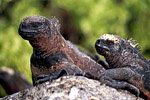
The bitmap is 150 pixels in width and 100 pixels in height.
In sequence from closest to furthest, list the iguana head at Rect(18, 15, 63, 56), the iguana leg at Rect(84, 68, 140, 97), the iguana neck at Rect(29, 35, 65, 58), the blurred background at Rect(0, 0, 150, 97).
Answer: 1. the iguana leg at Rect(84, 68, 140, 97)
2. the iguana head at Rect(18, 15, 63, 56)
3. the iguana neck at Rect(29, 35, 65, 58)
4. the blurred background at Rect(0, 0, 150, 97)

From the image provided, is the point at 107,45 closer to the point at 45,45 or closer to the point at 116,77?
the point at 116,77

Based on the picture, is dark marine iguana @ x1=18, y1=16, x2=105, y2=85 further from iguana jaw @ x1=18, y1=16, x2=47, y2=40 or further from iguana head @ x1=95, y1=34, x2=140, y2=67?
iguana head @ x1=95, y1=34, x2=140, y2=67

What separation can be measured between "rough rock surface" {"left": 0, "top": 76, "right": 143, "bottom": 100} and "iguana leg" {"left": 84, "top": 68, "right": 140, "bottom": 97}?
0.21ft

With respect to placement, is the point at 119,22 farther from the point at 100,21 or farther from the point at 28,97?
the point at 28,97

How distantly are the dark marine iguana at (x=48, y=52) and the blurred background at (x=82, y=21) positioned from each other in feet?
16.3

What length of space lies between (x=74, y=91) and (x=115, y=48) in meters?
0.90

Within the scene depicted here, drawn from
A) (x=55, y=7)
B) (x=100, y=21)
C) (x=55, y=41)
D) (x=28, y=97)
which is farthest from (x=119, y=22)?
(x=28, y=97)

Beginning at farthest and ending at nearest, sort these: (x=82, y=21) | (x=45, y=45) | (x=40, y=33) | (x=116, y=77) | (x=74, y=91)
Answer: (x=82, y=21) < (x=45, y=45) < (x=40, y=33) < (x=116, y=77) < (x=74, y=91)

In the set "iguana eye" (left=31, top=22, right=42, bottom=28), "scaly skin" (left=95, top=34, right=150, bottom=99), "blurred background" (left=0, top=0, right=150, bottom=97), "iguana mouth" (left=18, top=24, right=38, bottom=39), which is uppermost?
"iguana eye" (left=31, top=22, right=42, bottom=28)

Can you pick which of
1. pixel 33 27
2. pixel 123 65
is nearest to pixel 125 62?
pixel 123 65

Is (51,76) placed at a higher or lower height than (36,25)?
lower

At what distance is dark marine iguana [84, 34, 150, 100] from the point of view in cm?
429

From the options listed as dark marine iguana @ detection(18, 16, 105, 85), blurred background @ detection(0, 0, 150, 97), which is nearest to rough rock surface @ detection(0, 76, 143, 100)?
dark marine iguana @ detection(18, 16, 105, 85)

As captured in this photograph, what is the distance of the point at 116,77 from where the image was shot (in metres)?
4.29
